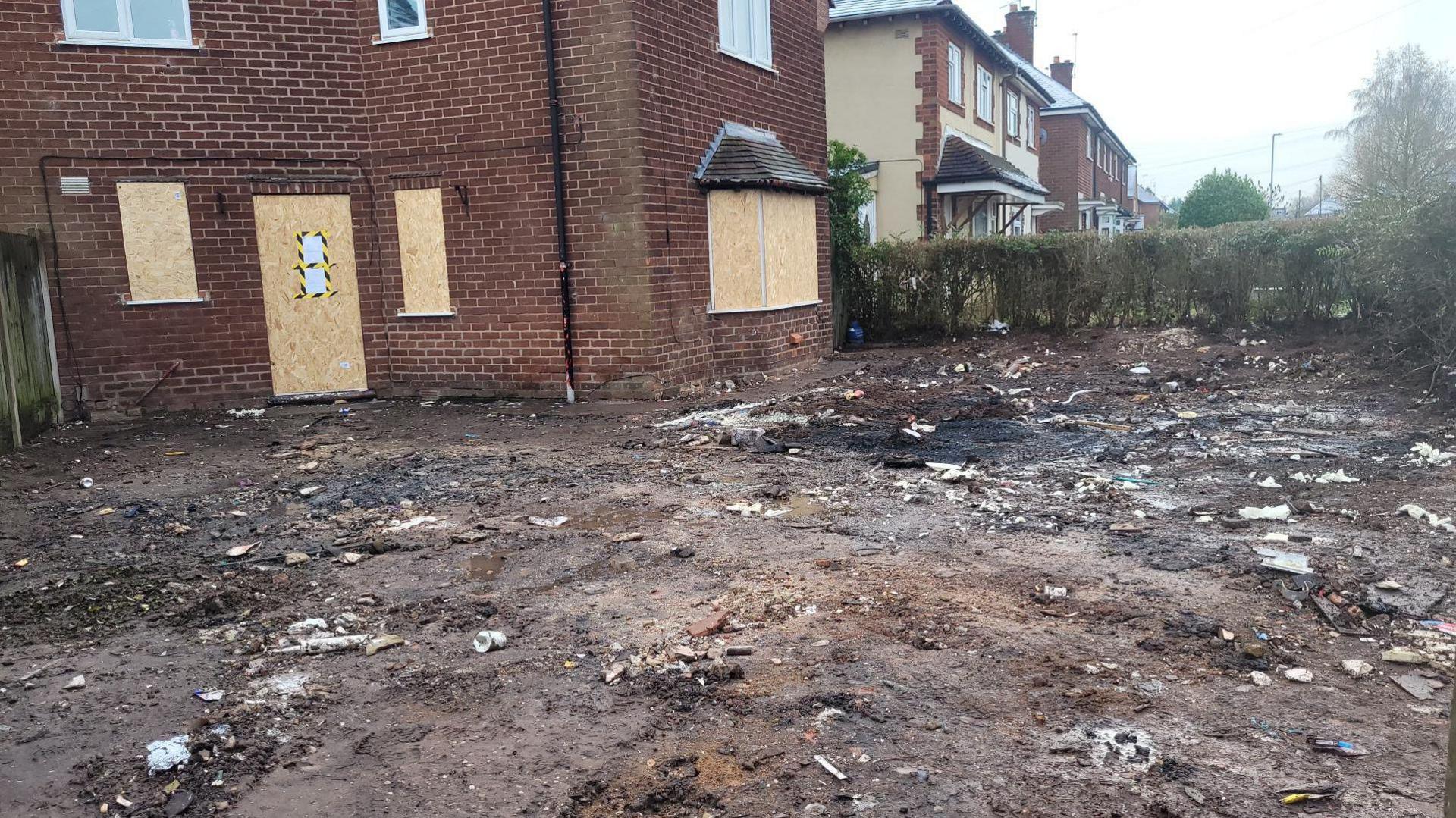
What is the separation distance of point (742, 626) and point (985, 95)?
2488cm

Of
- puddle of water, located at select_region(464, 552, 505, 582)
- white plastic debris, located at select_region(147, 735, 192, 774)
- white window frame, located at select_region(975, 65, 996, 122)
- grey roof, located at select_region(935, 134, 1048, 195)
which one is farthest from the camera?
white window frame, located at select_region(975, 65, 996, 122)

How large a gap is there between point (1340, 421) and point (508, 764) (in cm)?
896

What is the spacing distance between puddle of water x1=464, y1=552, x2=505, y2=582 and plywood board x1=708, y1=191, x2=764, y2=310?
7.48 m

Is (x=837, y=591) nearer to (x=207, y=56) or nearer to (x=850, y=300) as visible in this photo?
(x=207, y=56)

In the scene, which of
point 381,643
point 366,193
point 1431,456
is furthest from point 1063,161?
point 381,643

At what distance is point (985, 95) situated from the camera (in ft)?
86.9

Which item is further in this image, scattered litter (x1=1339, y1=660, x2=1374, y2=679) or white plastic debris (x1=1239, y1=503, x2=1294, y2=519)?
white plastic debris (x1=1239, y1=503, x2=1294, y2=519)

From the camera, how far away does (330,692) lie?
13.2ft

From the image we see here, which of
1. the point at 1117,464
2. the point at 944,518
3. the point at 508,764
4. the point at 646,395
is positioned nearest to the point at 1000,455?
the point at 1117,464

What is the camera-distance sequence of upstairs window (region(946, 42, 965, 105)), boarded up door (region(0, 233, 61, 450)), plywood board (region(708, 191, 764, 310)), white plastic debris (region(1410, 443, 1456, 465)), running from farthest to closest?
upstairs window (region(946, 42, 965, 105)) → plywood board (region(708, 191, 764, 310)) → boarded up door (region(0, 233, 61, 450)) → white plastic debris (region(1410, 443, 1456, 465))

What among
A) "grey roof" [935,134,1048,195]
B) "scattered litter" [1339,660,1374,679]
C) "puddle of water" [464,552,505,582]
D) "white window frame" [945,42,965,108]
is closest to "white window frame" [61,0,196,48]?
"puddle of water" [464,552,505,582]

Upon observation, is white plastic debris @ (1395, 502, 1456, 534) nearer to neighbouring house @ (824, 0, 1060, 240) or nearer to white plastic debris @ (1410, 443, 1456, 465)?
white plastic debris @ (1410, 443, 1456, 465)

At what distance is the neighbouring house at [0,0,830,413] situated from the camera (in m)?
11.0

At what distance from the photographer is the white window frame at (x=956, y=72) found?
75.1 ft
